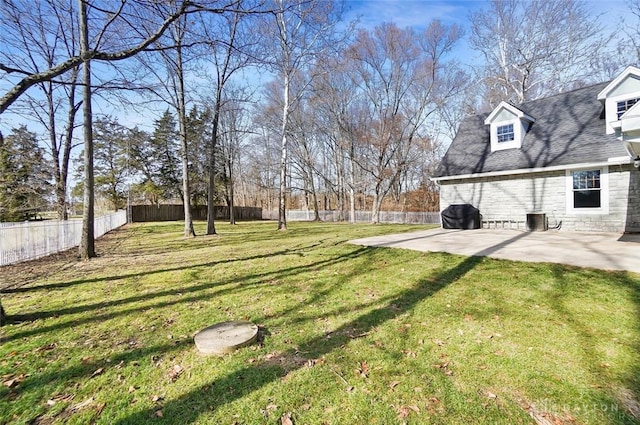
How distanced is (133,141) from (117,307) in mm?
5824

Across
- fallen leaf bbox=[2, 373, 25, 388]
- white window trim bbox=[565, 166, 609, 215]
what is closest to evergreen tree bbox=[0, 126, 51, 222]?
fallen leaf bbox=[2, 373, 25, 388]

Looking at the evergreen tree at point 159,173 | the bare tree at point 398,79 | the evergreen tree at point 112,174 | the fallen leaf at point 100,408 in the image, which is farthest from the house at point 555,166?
the evergreen tree at point 112,174

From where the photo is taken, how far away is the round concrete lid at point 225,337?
3.08 meters

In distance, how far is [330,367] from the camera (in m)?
2.80

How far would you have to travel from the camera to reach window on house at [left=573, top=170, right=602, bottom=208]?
942 centimetres

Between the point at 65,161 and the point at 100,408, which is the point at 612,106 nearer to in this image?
the point at 100,408

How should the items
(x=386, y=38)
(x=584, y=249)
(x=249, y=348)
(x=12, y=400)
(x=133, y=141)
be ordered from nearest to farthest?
(x=12, y=400)
(x=249, y=348)
(x=584, y=249)
(x=133, y=141)
(x=386, y=38)

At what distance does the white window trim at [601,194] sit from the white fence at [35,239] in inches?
643

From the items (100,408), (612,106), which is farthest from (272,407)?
(612,106)

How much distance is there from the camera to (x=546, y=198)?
10.5m

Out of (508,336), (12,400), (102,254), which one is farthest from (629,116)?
(102,254)

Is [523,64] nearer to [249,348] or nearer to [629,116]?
[629,116]

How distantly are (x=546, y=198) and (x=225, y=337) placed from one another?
11847 millimetres

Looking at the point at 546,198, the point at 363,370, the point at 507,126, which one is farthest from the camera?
the point at 507,126
